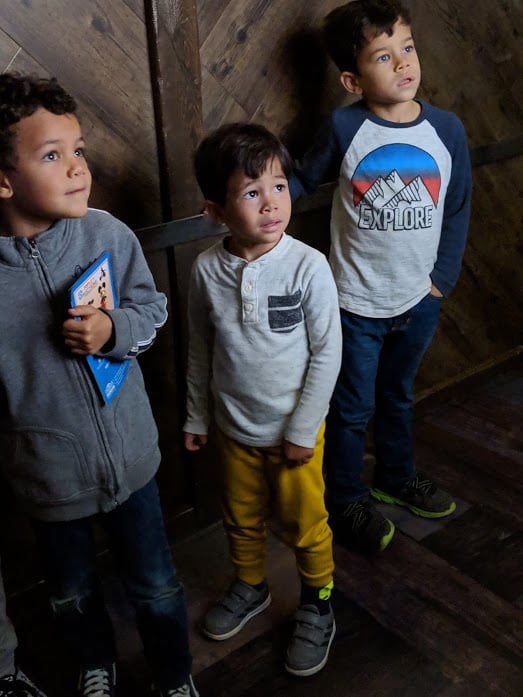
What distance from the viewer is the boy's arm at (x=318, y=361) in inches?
61.4

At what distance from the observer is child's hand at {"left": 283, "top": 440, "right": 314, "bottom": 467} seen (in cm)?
160

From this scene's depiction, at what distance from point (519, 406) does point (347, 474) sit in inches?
42.3

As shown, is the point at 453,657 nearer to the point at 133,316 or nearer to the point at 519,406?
the point at 133,316

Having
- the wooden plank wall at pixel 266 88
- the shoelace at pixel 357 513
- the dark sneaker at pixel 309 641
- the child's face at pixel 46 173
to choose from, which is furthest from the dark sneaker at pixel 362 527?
the child's face at pixel 46 173

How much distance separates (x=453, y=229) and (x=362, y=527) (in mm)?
897

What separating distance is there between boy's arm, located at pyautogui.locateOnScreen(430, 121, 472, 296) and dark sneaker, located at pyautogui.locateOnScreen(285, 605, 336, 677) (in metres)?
0.94

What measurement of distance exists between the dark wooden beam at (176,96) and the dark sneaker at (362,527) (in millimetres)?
999

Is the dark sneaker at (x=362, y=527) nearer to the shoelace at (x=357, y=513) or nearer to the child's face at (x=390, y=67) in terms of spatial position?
the shoelace at (x=357, y=513)

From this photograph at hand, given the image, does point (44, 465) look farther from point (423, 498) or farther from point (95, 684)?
point (423, 498)

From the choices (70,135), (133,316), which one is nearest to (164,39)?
(70,135)

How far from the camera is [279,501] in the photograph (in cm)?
171

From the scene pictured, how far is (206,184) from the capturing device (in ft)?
5.08

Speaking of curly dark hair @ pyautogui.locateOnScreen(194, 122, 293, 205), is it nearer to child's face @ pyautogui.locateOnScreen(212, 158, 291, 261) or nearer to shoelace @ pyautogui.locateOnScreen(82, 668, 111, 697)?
child's face @ pyautogui.locateOnScreen(212, 158, 291, 261)

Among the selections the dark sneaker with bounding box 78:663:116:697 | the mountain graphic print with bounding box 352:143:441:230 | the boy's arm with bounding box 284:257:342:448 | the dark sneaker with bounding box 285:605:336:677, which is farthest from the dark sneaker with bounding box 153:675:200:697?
the mountain graphic print with bounding box 352:143:441:230
